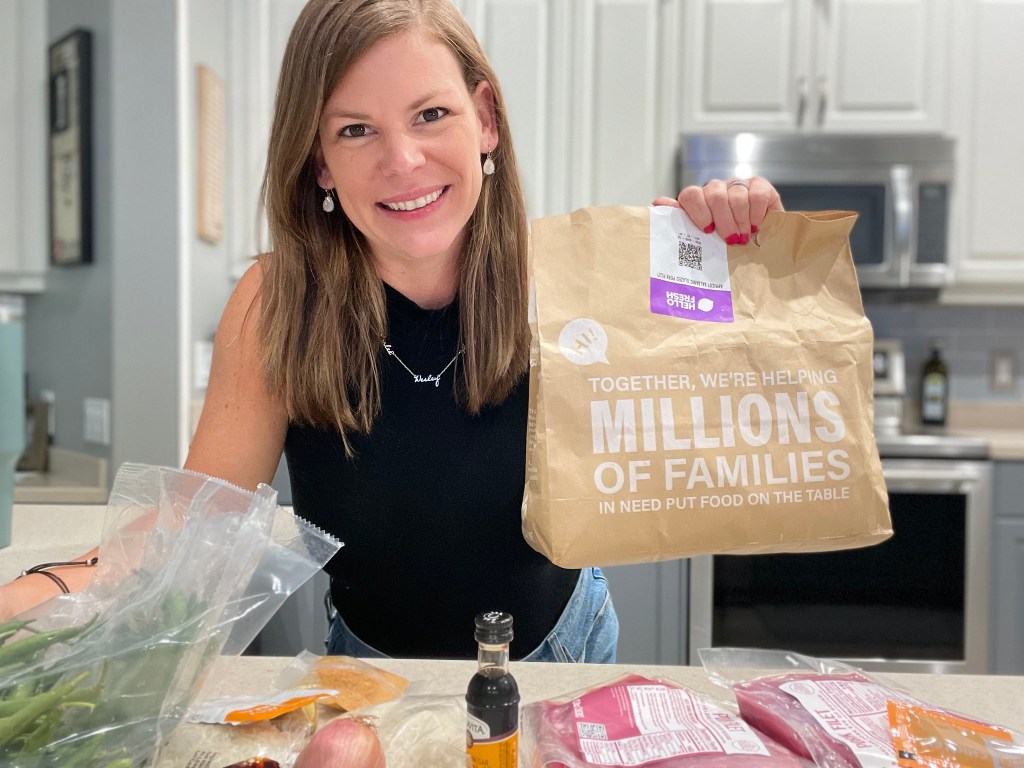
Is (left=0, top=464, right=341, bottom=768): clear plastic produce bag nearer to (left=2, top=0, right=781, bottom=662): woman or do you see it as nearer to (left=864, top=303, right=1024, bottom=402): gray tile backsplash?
(left=2, top=0, right=781, bottom=662): woman

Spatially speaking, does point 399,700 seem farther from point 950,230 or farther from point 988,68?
point 988,68

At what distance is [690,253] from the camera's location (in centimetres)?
83

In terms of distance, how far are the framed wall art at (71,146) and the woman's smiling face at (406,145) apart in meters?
1.40

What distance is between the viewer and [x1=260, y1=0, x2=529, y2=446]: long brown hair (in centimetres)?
93

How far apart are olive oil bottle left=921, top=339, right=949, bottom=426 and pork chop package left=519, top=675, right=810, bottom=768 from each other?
2332mm

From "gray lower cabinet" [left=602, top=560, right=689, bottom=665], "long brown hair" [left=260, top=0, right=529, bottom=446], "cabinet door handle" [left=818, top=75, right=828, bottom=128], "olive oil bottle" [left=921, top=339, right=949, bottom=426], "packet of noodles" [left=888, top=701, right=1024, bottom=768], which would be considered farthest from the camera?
"olive oil bottle" [left=921, top=339, right=949, bottom=426]

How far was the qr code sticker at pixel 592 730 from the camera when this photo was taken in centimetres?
57

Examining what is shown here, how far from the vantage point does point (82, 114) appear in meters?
2.02

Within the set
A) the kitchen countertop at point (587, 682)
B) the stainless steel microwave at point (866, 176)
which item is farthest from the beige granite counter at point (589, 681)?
the stainless steel microwave at point (866, 176)

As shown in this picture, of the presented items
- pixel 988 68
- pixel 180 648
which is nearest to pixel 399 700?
pixel 180 648

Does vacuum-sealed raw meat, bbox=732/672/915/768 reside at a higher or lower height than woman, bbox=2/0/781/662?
lower

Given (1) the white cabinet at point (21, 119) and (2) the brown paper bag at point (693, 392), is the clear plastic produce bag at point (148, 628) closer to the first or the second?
(2) the brown paper bag at point (693, 392)

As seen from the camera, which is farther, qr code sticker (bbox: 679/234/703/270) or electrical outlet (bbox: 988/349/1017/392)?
electrical outlet (bbox: 988/349/1017/392)

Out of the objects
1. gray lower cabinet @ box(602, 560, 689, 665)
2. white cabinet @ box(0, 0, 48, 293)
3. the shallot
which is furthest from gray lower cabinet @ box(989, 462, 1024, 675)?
white cabinet @ box(0, 0, 48, 293)
